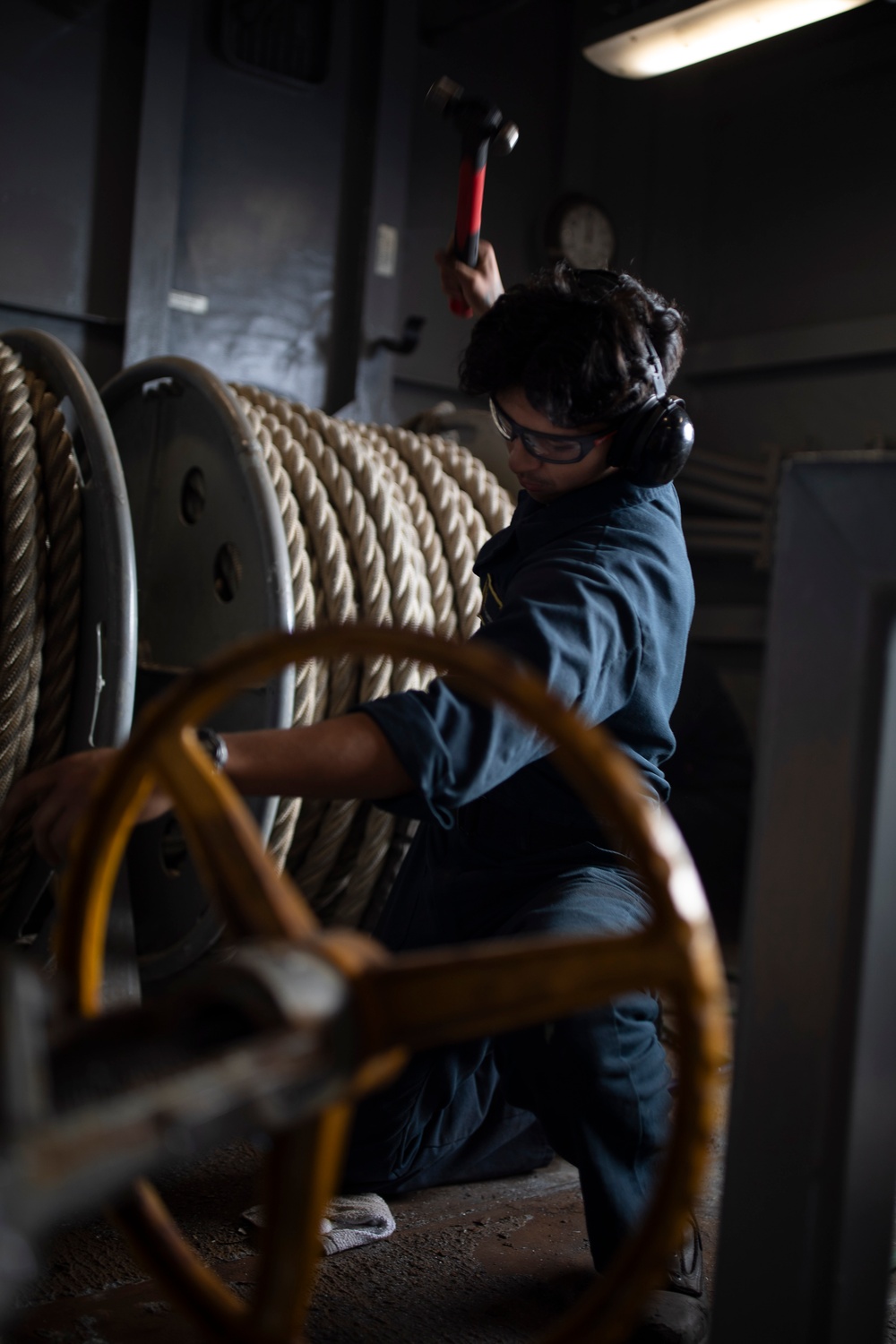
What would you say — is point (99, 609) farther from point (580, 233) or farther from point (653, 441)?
point (580, 233)

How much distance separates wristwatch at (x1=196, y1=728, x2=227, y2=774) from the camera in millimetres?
1144

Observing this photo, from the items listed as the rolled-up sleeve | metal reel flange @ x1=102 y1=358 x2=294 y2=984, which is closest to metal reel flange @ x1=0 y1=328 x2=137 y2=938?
metal reel flange @ x1=102 y1=358 x2=294 y2=984

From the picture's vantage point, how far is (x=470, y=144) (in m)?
2.42

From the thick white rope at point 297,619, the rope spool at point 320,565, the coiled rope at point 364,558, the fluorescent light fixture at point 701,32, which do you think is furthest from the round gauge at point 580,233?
the thick white rope at point 297,619

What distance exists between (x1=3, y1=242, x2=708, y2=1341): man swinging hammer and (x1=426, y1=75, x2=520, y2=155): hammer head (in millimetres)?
758

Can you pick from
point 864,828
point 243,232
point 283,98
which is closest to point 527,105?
point 283,98

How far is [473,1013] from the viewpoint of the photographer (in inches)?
29.3

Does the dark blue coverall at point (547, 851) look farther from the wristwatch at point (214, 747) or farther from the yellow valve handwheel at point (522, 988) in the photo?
the yellow valve handwheel at point (522, 988)

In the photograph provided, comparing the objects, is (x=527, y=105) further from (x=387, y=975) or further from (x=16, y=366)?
(x=387, y=975)

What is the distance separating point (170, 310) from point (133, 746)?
3.83 metres

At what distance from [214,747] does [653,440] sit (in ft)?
2.72

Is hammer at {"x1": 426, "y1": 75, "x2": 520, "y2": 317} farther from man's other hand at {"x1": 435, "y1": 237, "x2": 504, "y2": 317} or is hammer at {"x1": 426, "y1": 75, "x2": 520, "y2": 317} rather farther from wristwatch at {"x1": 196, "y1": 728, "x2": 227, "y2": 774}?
wristwatch at {"x1": 196, "y1": 728, "x2": 227, "y2": 774}

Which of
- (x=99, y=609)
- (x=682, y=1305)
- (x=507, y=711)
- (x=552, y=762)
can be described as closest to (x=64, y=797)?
(x=507, y=711)

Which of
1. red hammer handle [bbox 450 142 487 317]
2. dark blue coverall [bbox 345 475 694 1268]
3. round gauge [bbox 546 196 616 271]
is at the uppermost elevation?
round gauge [bbox 546 196 616 271]
